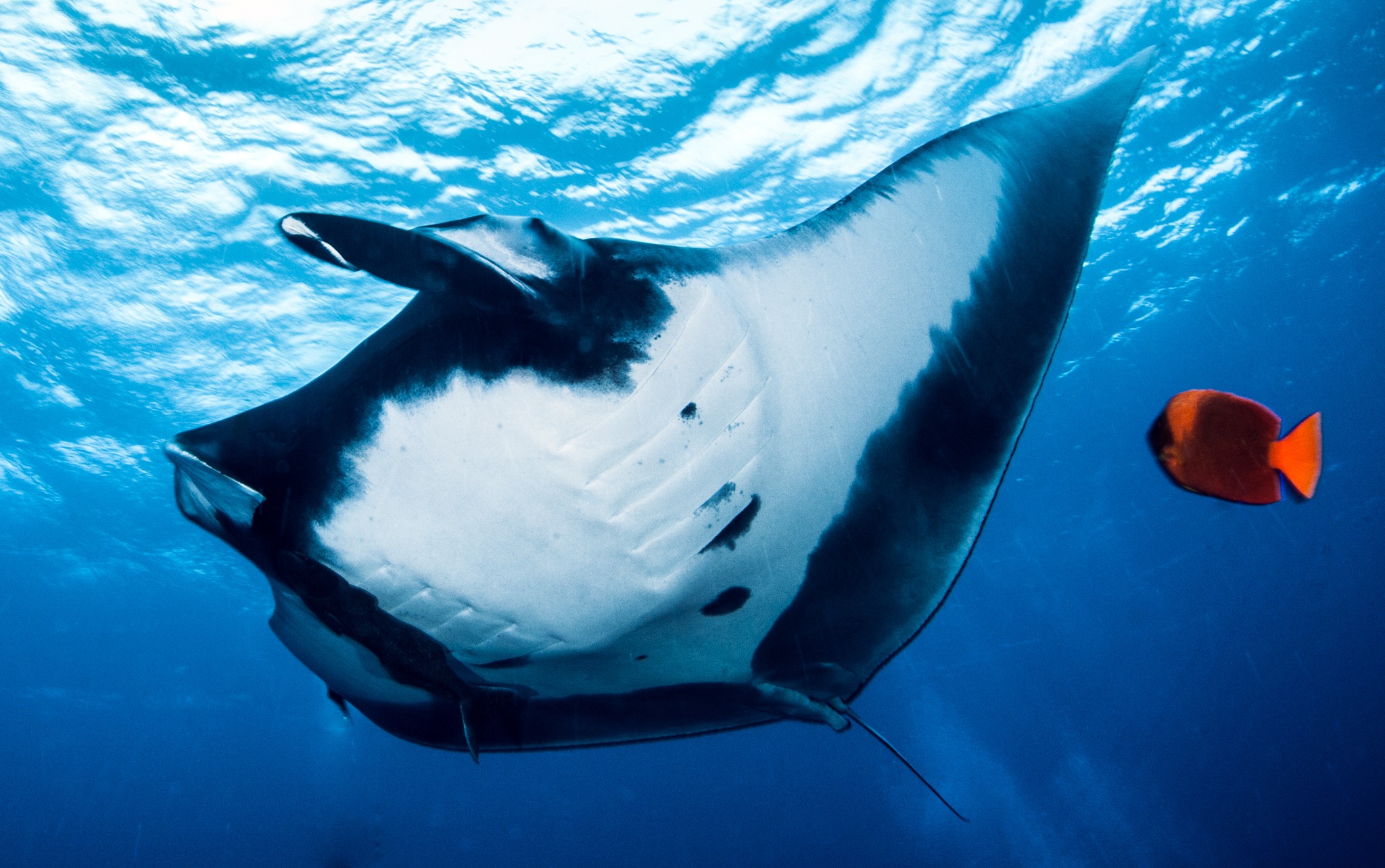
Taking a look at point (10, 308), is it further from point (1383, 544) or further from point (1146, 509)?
point (1383, 544)

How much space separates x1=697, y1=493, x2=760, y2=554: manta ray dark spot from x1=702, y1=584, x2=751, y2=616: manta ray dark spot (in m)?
0.16

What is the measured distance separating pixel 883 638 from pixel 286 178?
27.4 feet

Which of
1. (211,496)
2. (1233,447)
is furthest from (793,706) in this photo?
(1233,447)

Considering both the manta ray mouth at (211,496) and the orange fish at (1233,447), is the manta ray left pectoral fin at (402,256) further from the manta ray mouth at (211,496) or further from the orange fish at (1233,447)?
the orange fish at (1233,447)

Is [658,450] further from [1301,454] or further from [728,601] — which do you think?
[1301,454]

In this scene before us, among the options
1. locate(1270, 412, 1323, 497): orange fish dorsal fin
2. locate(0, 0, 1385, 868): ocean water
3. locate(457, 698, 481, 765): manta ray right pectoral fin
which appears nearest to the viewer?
locate(457, 698, 481, 765): manta ray right pectoral fin

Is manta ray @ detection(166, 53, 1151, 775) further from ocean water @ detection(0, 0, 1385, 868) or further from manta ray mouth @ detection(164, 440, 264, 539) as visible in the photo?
ocean water @ detection(0, 0, 1385, 868)

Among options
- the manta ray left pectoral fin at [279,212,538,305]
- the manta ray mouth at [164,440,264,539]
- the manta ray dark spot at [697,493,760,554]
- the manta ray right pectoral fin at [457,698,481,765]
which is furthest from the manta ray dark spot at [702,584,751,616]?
the manta ray mouth at [164,440,264,539]

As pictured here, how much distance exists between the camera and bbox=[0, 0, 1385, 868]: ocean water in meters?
6.71

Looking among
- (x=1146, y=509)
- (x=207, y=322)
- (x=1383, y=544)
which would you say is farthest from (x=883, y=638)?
(x=1383, y=544)

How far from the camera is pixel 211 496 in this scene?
1436mm

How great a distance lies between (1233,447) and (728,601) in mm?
1994

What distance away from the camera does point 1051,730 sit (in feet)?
112

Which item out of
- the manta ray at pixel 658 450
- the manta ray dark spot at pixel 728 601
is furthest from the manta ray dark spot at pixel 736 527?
the manta ray dark spot at pixel 728 601
